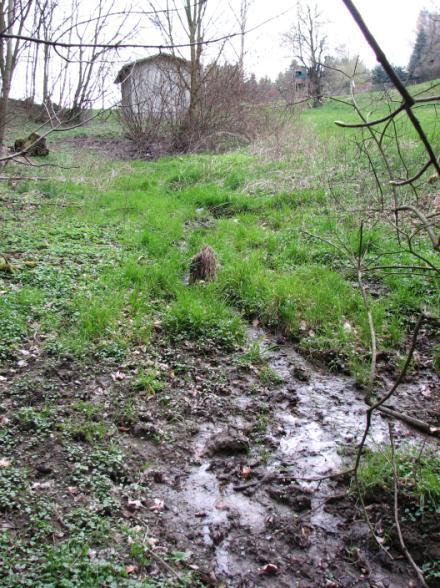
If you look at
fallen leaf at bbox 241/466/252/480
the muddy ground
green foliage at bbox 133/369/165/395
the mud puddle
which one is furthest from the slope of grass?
fallen leaf at bbox 241/466/252/480

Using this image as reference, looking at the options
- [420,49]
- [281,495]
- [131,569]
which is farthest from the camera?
[420,49]

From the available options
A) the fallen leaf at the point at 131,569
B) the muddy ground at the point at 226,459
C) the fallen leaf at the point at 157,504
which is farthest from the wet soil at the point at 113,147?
the fallen leaf at the point at 131,569

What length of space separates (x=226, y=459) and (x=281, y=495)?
0.49 metres

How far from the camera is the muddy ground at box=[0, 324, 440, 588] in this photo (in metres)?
2.60

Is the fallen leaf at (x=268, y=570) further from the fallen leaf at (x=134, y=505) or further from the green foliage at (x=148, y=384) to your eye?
the green foliage at (x=148, y=384)

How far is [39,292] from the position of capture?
5.11m

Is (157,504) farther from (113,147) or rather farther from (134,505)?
(113,147)

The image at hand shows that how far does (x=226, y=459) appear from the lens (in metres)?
3.38

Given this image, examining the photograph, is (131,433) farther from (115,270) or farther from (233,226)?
(233,226)

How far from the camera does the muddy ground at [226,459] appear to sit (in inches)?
102

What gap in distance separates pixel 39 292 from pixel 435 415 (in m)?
3.89

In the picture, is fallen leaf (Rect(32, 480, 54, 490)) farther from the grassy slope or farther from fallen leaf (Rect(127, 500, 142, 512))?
fallen leaf (Rect(127, 500, 142, 512))

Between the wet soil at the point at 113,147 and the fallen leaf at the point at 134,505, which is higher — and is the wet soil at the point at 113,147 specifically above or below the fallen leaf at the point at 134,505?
above

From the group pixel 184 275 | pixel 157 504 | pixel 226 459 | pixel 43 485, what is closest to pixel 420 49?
pixel 184 275
